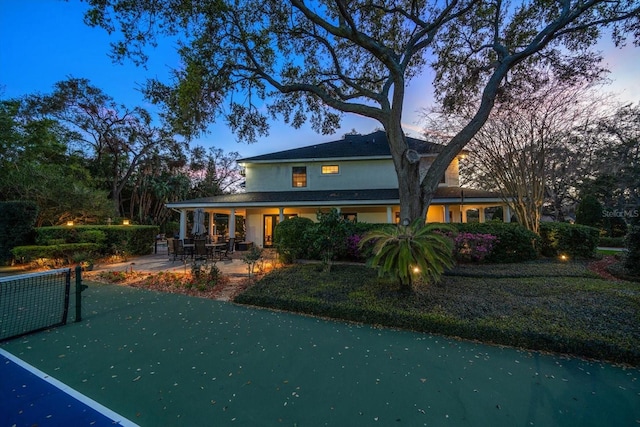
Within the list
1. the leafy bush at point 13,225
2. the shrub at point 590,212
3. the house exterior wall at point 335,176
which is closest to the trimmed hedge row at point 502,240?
the house exterior wall at point 335,176

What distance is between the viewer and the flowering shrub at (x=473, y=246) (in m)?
8.58

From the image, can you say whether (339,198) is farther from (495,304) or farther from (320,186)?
(495,304)

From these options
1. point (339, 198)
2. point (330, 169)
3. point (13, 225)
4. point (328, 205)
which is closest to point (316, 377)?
point (328, 205)

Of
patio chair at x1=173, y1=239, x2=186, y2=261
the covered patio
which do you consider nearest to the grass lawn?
the covered patio

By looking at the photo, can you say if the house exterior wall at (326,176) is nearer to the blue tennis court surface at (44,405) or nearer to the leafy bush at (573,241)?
the leafy bush at (573,241)

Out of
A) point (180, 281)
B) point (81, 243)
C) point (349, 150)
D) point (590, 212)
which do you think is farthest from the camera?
point (590, 212)

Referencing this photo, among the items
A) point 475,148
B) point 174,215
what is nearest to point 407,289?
point 475,148

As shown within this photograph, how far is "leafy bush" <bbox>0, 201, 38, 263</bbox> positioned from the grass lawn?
11475mm

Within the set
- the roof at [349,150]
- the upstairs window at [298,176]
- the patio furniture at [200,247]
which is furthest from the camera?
the upstairs window at [298,176]

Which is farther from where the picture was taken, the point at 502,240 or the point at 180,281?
the point at 502,240

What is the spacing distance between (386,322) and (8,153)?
22.0 m

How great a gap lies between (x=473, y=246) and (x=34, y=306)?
12564 millimetres

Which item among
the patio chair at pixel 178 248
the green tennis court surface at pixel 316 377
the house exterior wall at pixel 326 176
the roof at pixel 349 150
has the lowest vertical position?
the green tennis court surface at pixel 316 377

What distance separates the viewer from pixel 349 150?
16.7m
